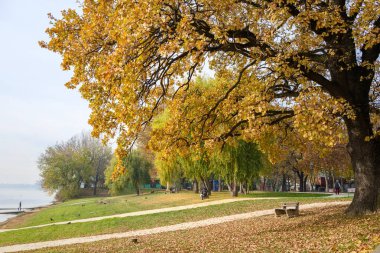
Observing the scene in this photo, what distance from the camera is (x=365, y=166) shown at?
1370cm

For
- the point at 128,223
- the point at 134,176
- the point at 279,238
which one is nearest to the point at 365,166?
the point at 279,238

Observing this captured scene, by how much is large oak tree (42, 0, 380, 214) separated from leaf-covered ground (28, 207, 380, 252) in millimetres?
1842

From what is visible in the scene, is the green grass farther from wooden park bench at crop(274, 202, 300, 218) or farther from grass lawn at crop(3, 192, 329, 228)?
wooden park bench at crop(274, 202, 300, 218)

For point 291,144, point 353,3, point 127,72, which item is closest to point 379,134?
point 353,3

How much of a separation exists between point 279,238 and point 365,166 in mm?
4344

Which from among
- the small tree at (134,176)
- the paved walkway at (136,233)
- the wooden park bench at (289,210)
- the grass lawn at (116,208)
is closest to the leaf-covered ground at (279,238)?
the wooden park bench at (289,210)

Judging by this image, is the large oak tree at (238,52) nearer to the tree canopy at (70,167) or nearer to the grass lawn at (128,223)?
the grass lawn at (128,223)

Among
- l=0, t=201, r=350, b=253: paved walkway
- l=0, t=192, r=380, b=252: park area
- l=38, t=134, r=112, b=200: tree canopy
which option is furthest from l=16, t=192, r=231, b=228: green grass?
l=38, t=134, r=112, b=200: tree canopy

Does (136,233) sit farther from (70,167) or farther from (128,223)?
(70,167)

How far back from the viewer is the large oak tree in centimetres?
1066

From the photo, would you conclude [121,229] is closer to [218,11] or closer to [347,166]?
[218,11]

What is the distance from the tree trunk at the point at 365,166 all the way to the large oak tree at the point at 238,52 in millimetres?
34

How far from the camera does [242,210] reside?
80.8ft

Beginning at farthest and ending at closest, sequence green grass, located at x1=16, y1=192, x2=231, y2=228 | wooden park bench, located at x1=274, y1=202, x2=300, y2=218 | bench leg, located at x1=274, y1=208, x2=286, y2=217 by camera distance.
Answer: green grass, located at x1=16, y1=192, x2=231, y2=228
bench leg, located at x1=274, y1=208, x2=286, y2=217
wooden park bench, located at x1=274, y1=202, x2=300, y2=218
